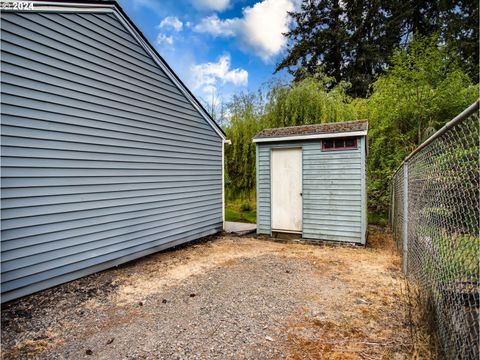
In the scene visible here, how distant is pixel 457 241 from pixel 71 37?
15.8ft

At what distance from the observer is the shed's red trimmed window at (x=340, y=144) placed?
18.2ft

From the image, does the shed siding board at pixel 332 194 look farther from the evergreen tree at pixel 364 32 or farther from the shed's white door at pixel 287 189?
the evergreen tree at pixel 364 32

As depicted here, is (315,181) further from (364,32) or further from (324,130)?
(364,32)

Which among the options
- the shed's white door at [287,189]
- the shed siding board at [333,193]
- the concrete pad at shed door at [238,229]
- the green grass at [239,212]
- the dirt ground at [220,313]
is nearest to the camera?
the dirt ground at [220,313]

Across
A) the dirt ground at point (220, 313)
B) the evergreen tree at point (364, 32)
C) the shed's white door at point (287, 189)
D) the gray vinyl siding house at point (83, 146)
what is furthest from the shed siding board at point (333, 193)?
the evergreen tree at point (364, 32)

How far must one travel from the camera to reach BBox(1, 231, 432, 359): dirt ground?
7.11 feet

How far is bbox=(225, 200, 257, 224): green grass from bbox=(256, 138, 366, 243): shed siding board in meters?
3.09

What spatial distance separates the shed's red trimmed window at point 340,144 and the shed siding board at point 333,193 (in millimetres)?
87

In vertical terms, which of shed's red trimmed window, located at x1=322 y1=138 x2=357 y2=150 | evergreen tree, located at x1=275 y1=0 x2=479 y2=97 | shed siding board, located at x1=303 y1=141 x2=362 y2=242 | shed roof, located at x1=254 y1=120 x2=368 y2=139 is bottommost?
shed siding board, located at x1=303 y1=141 x2=362 y2=242

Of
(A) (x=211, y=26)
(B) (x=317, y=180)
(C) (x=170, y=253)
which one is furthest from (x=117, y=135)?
(A) (x=211, y=26)

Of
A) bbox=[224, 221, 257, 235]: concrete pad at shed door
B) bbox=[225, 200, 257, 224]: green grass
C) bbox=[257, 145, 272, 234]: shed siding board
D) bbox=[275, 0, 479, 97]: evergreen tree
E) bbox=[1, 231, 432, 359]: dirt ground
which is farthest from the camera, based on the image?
bbox=[275, 0, 479, 97]: evergreen tree

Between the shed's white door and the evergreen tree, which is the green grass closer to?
the shed's white door

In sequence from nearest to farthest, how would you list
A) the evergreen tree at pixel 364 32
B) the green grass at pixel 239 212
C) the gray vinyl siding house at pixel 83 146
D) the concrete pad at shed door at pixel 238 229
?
the gray vinyl siding house at pixel 83 146
the concrete pad at shed door at pixel 238 229
the green grass at pixel 239 212
the evergreen tree at pixel 364 32

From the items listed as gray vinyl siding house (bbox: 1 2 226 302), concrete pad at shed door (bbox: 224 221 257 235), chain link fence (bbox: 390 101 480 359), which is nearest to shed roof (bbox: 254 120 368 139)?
gray vinyl siding house (bbox: 1 2 226 302)
